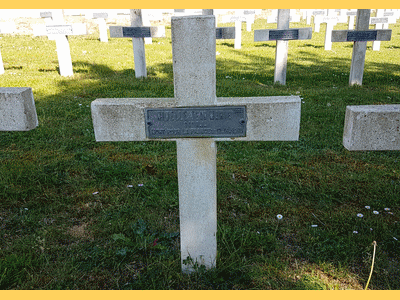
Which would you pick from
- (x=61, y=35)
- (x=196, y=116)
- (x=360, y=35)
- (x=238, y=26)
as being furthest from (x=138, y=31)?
(x=196, y=116)

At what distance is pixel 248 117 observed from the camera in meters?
2.11

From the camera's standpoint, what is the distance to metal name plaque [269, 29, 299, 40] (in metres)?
7.82

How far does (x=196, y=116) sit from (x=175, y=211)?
1.26 m

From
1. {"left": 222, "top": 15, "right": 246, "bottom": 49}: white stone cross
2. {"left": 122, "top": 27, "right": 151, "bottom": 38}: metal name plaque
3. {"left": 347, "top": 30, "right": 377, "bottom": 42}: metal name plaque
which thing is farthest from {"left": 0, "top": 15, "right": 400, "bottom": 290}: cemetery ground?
{"left": 222, "top": 15, "right": 246, "bottom": 49}: white stone cross

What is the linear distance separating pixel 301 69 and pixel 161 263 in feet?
26.8

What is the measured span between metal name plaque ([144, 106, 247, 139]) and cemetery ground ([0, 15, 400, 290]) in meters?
0.90

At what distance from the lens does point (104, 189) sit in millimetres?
3426

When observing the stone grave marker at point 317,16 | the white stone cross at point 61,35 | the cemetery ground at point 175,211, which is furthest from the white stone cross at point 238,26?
the cemetery ground at point 175,211

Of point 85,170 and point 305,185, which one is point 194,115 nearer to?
point 305,185

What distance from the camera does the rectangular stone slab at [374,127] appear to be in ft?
6.70

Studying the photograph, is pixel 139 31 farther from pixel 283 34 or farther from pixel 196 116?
pixel 196 116

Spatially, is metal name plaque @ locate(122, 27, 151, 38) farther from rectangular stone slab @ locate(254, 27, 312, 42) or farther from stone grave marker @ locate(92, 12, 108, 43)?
stone grave marker @ locate(92, 12, 108, 43)

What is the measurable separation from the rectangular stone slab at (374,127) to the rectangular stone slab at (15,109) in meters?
2.04

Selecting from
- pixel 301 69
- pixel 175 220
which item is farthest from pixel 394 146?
pixel 301 69
